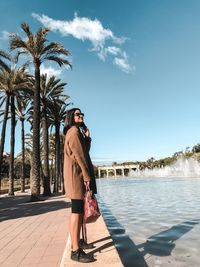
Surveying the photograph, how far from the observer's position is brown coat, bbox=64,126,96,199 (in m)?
4.93

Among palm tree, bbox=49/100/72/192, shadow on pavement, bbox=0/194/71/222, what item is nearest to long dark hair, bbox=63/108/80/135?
shadow on pavement, bbox=0/194/71/222

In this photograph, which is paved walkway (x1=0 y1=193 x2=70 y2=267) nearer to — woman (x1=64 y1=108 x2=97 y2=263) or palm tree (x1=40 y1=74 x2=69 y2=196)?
woman (x1=64 y1=108 x2=97 y2=263)

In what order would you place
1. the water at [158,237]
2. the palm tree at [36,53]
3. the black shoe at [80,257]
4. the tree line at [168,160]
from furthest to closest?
the tree line at [168,160]
the palm tree at [36,53]
the water at [158,237]
the black shoe at [80,257]

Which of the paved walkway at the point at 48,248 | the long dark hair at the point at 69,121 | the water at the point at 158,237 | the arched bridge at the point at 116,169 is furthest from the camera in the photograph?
the arched bridge at the point at 116,169

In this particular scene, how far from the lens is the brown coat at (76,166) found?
4.93 meters

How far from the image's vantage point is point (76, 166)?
5023mm

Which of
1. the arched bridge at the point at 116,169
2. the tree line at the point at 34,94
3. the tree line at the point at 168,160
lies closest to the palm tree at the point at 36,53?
the tree line at the point at 34,94

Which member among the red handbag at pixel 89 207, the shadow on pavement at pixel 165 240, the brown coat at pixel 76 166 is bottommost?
the shadow on pavement at pixel 165 240

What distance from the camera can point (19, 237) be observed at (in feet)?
26.7

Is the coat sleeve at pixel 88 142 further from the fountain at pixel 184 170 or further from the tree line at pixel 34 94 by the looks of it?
the fountain at pixel 184 170

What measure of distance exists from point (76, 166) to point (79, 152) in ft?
0.73

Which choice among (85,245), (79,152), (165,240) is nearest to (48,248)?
(85,245)

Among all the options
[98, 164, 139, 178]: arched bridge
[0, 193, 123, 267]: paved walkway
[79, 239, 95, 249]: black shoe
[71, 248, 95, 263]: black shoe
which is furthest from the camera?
[98, 164, 139, 178]: arched bridge

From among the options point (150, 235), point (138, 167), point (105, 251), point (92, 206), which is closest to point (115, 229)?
point (150, 235)
